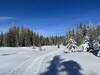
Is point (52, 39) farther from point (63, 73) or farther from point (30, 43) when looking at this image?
point (63, 73)

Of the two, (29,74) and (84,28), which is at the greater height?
(84,28)

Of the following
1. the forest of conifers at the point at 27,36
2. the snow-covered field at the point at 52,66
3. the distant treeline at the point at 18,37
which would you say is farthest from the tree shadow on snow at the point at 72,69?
the distant treeline at the point at 18,37

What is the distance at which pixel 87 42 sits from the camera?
5603 centimetres

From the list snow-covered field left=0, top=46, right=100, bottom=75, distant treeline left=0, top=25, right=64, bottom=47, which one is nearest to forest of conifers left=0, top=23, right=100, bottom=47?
distant treeline left=0, top=25, right=64, bottom=47

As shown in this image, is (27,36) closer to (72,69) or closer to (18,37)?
(18,37)

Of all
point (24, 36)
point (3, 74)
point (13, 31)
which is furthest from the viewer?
point (24, 36)

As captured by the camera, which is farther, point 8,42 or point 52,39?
point 52,39

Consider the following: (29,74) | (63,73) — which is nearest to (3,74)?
(29,74)

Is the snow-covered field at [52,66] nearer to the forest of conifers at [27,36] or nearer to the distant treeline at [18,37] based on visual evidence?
the forest of conifers at [27,36]

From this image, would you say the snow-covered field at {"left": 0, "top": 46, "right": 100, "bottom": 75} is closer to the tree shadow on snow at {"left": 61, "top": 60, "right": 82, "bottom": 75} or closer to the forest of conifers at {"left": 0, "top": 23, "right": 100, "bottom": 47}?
the tree shadow on snow at {"left": 61, "top": 60, "right": 82, "bottom": 75}

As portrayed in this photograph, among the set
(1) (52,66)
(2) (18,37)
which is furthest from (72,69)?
(2) (18,37)

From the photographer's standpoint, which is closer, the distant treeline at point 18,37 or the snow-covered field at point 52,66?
the snow-covered field at point 52,66

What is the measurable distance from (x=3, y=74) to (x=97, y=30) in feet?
295

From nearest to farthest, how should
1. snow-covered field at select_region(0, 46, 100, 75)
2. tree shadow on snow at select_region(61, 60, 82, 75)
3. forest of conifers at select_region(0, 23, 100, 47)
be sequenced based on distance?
tree shadow on snow at select_region(61, 60, 82, 75), snow-covered field at select_region(0, 46, 100, 75), forest of conifers at select_region(0, 23, 100, 47)
